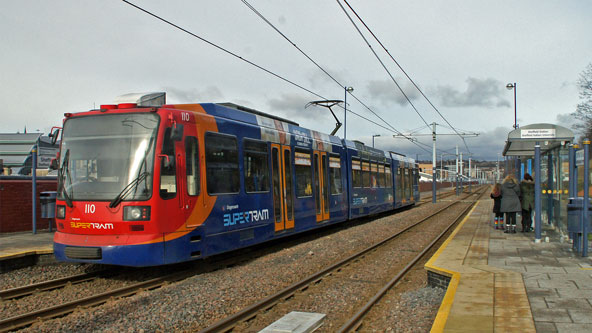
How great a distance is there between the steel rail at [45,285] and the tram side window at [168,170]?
1987 millimetres

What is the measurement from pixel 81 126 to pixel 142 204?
1899mm

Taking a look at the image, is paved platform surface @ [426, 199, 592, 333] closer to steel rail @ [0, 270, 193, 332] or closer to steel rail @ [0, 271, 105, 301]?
steel rail @ [0, 270, 193, 332]

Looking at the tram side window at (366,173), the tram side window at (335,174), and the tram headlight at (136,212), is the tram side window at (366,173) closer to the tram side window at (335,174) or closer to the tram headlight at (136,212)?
the tram side window at (335,174)

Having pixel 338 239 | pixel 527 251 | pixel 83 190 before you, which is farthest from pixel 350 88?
pixel 83 190

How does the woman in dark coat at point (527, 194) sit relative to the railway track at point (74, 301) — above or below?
above

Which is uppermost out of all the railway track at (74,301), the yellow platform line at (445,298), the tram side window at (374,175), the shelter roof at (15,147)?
the shelter roof at (15,147)

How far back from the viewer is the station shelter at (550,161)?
1008cm

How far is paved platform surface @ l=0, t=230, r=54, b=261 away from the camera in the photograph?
9.20m

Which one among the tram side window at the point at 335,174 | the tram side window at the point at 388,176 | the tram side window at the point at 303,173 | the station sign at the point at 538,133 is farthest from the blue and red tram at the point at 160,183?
the tram side window at the point at 388,176

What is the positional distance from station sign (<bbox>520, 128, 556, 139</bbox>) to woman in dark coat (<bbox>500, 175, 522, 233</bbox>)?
9.33 feet

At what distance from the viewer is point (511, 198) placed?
1292cm

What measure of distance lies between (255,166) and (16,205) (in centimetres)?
685

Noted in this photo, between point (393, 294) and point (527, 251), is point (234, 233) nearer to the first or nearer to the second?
point (393, 294)

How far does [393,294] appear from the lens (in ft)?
24.2
